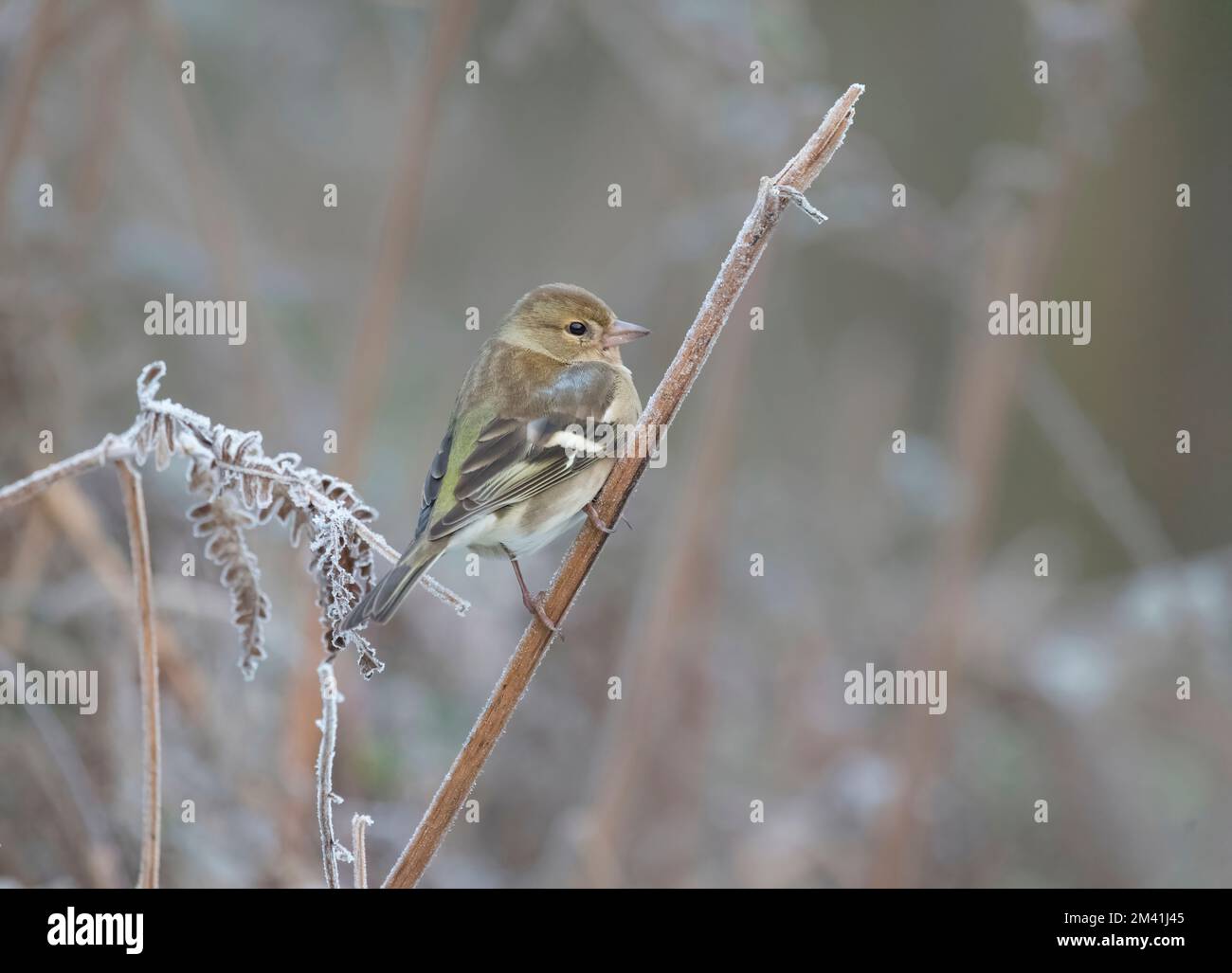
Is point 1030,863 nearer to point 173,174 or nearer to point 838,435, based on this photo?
point 838,435

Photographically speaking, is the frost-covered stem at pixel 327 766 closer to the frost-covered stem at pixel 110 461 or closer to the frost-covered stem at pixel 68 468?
the frost-covered stem at pixel 110 461

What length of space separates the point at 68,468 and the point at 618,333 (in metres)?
2.29

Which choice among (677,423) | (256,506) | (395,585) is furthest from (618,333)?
(677,423)

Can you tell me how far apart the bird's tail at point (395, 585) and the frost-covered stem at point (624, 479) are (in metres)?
0.25

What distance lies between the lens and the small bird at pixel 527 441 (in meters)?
3.12

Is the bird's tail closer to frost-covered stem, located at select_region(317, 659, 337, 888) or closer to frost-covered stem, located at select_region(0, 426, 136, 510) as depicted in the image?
frost-covered stem, located at select_region(317, 659, 337, 888)

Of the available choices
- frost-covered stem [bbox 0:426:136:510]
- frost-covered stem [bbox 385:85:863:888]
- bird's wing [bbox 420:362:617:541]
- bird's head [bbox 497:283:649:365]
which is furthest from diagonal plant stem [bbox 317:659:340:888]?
bird's head [bbox 497:283:649:365]

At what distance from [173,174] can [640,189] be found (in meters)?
3.02

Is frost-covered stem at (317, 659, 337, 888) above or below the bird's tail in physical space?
below

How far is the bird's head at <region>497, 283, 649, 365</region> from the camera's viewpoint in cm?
372

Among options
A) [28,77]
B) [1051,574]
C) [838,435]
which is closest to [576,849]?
[28,77]

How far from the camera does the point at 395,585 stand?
8.15 ft

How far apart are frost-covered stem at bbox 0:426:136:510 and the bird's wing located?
130 cm

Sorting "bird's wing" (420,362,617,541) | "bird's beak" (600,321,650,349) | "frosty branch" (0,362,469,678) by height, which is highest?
"bird's beak" (600,321,650,349)
